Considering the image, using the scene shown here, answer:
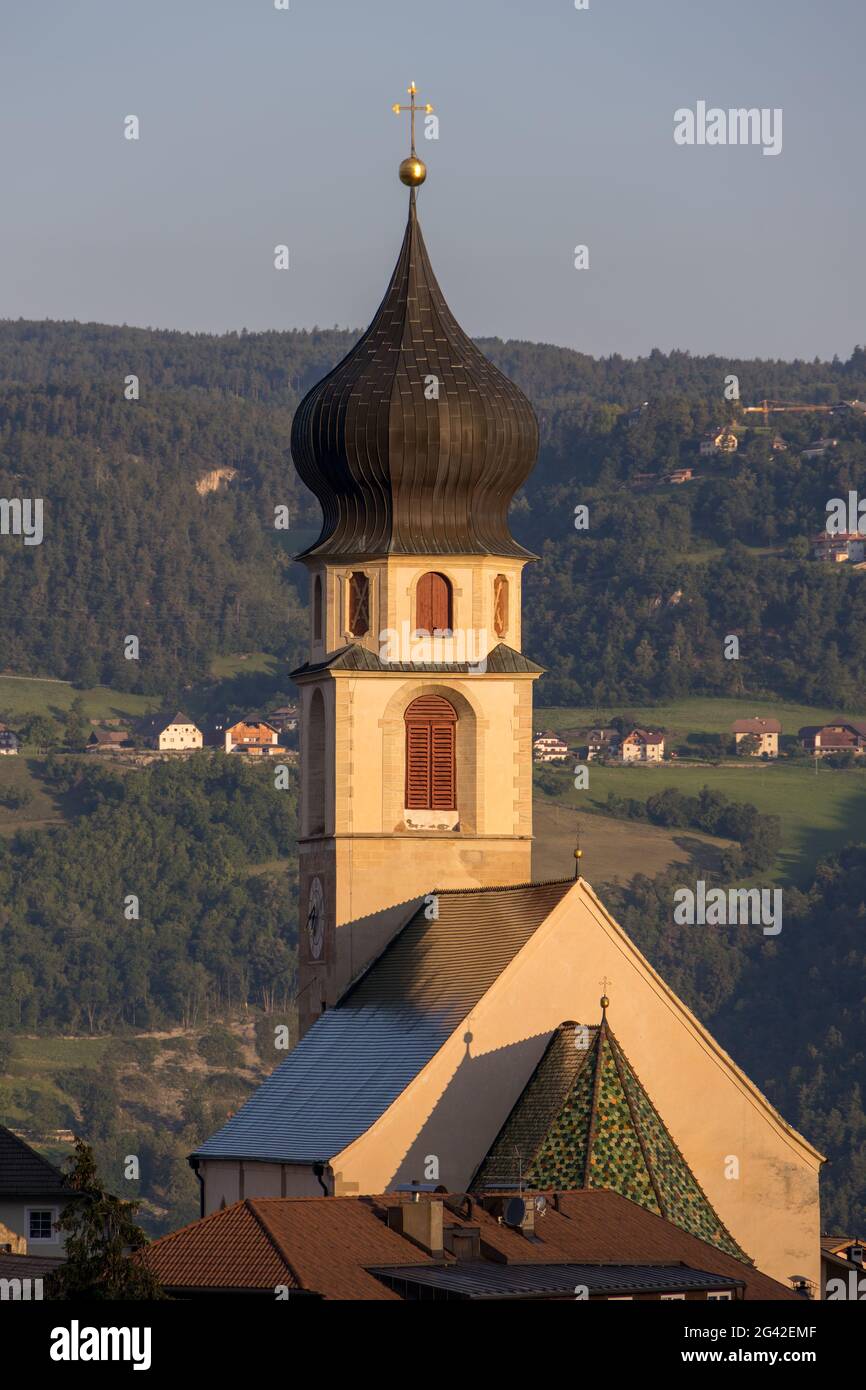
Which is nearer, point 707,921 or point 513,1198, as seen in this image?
point 513,1198

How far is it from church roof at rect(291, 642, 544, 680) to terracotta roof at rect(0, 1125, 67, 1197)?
8282mm

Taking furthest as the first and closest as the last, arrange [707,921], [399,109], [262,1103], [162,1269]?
[707,921], [399,109], [262,1103], [162,1269]

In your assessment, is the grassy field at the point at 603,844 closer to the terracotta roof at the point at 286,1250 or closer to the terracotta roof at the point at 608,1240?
the terracotta roof at the point at 608,1240

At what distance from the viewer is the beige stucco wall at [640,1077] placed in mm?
49062

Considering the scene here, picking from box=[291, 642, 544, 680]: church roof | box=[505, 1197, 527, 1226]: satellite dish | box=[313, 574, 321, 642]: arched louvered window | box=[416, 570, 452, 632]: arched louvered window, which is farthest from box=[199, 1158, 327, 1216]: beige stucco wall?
box=[416, 570, 452, 632]: arched louvered window

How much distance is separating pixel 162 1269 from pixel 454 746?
15.8 m

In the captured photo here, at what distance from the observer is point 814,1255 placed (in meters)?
49.6

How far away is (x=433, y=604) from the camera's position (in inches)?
2184

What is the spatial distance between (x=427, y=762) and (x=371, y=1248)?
14622mm

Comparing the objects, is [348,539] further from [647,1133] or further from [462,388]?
[647,1133]

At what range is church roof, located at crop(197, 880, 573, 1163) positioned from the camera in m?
49.9

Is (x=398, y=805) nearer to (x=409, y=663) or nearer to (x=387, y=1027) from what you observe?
(x=409, y=663)
